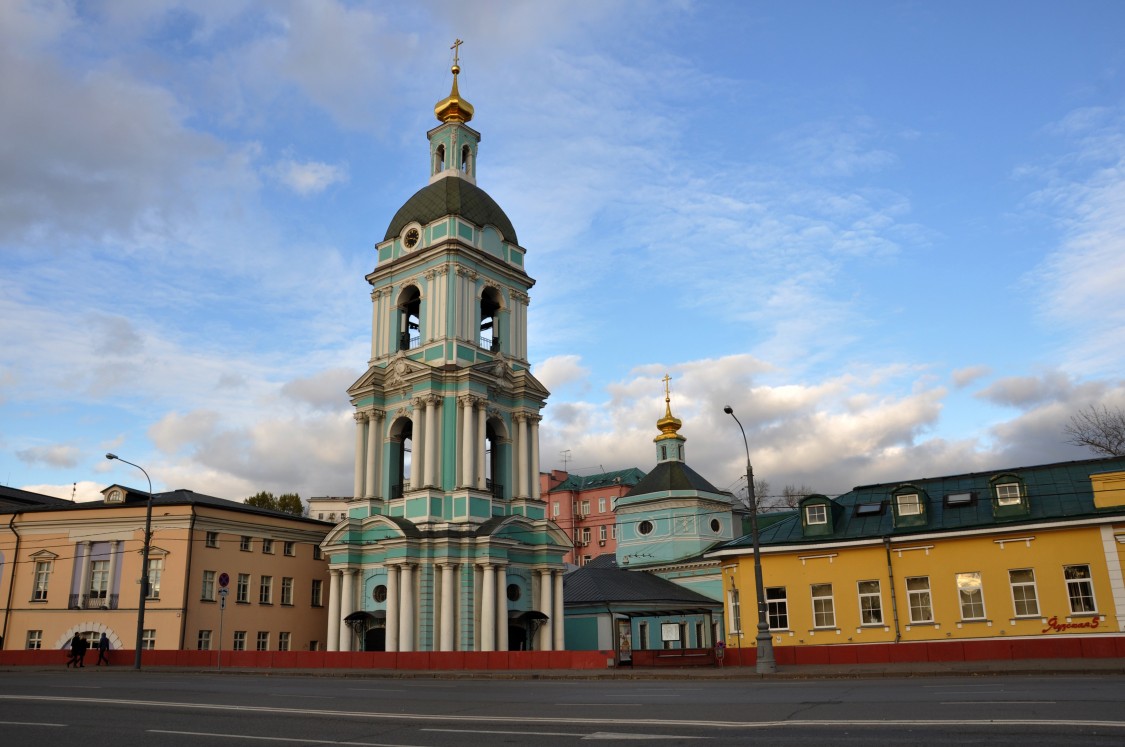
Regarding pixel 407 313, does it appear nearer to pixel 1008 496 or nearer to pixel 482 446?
pixel 482 446

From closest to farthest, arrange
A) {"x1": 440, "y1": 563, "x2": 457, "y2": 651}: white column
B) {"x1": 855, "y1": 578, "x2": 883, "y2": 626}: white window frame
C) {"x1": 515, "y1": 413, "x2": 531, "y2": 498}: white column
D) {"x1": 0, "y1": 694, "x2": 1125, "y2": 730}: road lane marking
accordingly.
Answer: {"x1": 0, "y1": 694, "x2": 1125, "y2": 730}: road lane marking → {"x1": 855, "y1": 578, "x2": 883, "y2": 626}: white window frame → {"x1": 440, "y1": 563, "x2": 457, "y2": 651}: white column → {"x1": 515, "y1": 413, "x2": 531, "y2": 498}: white column

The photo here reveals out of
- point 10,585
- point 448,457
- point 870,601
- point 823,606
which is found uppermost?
point 448,457

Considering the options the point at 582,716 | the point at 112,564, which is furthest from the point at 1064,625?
the point at 112,564

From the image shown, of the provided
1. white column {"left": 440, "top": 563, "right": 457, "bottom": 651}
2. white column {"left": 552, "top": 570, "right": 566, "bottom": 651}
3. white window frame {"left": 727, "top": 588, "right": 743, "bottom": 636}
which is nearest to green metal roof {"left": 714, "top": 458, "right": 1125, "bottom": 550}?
white window frame {"left": 727, "top": 588, "right": 743, "bottom": 636}

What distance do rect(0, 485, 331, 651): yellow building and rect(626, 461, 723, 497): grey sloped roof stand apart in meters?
26.5

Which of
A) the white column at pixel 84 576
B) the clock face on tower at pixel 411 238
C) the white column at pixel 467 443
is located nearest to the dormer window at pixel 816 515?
the white column at pixel 467 443

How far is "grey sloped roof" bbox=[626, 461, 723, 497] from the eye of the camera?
62406 millimetres

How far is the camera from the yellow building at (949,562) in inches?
1267

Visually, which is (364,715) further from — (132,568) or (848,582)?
(132,568)

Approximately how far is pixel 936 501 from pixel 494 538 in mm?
18885

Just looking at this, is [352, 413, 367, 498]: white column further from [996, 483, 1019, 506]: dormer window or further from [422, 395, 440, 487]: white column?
[996, 483, 1019, 506]: dormer window

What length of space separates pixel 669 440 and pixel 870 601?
1197 inches

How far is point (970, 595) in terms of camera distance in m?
34.2

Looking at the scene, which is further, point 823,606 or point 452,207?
point 452,207
